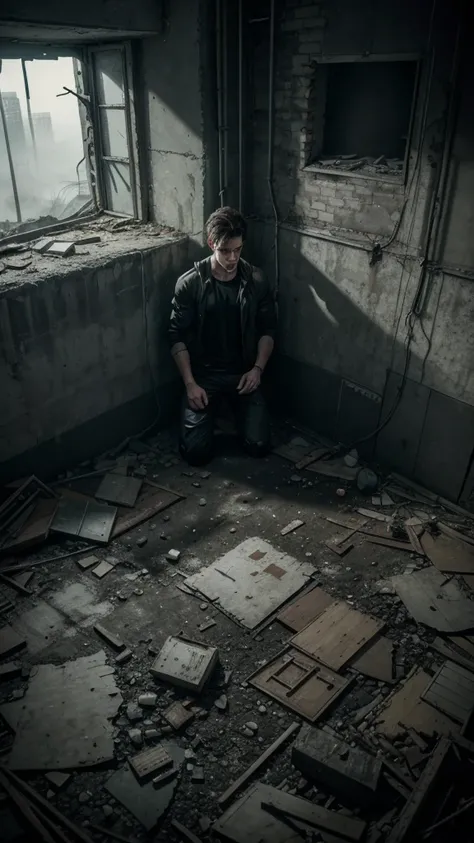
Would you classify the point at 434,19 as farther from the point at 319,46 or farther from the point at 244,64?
the point at 244,64

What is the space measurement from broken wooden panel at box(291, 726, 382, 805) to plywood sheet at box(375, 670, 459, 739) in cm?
31

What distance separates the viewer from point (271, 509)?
5195mm

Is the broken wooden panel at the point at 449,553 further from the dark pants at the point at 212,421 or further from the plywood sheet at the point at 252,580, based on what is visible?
the dark pants at the point at 212,421

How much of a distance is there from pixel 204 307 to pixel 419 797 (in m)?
4.27

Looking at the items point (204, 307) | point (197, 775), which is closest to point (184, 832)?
point (197, 775)

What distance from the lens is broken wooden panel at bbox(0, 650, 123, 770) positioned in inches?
124

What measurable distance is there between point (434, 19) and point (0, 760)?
555cm

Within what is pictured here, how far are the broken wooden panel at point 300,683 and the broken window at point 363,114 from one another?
391cm

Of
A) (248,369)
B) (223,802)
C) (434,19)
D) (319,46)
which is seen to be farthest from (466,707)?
(319,46)

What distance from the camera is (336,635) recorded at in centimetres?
393

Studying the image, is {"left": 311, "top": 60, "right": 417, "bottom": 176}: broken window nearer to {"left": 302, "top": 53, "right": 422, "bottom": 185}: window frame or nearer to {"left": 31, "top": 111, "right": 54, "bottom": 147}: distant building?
{"left": 302, "top": 53, "right": 422, "bottom": 185}: window frame

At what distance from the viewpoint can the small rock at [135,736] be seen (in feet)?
10.7

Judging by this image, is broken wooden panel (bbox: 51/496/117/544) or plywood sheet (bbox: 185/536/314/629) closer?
plywood sheet (bbox: 185/536/314/629)

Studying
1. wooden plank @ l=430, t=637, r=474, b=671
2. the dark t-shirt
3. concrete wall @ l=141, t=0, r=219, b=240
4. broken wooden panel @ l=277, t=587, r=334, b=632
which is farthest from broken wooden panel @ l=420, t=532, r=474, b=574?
concrete wall @ l=141, t=0, r=219, b=240
